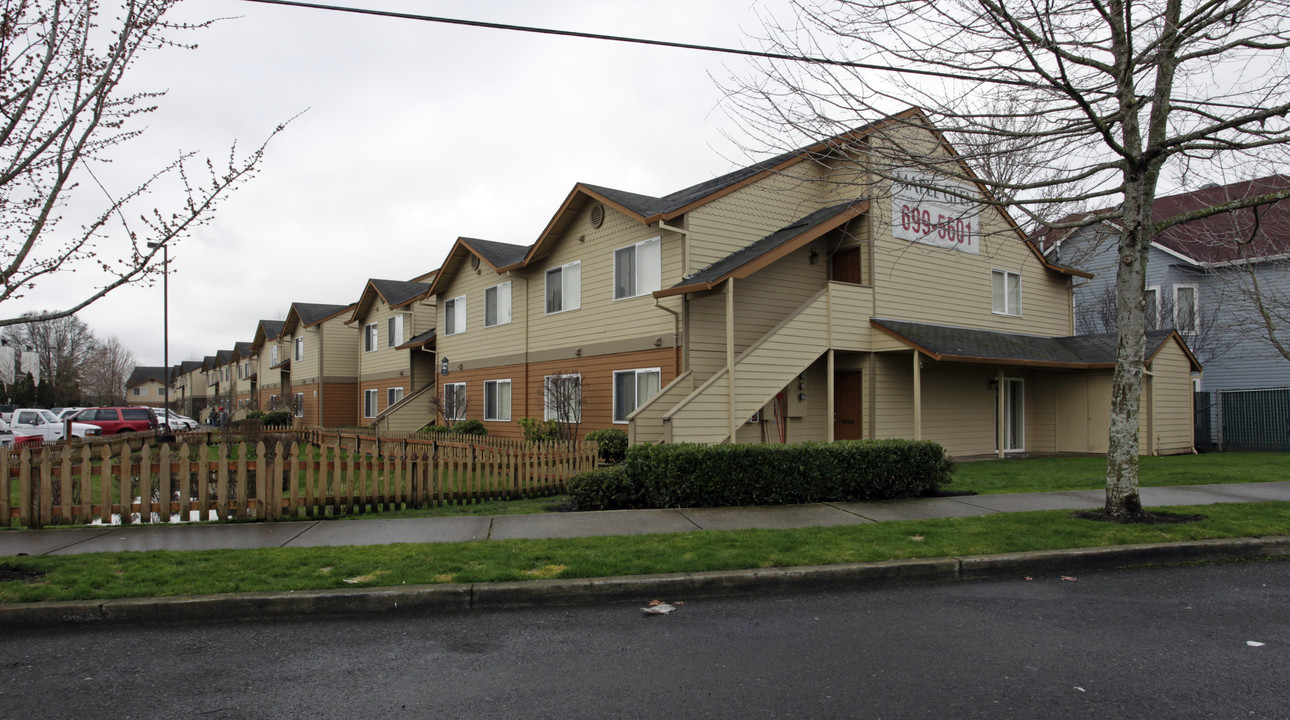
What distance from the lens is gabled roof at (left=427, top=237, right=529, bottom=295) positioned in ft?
78.1

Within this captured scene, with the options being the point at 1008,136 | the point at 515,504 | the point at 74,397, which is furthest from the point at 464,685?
the point at 74,397

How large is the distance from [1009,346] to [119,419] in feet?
121

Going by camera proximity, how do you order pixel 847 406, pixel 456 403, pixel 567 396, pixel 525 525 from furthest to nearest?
1. pixel 456 403
2. pixel 567 396
3. pixel 847 406
4. pixel 525 525

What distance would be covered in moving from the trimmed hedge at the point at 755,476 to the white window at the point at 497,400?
11894 millimetres

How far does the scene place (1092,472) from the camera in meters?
15.8

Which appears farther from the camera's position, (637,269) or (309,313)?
(309,313)

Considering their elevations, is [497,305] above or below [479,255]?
below

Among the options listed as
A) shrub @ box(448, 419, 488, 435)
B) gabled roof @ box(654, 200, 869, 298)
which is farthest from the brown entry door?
shrub @ box(448, 419, 488, 435)

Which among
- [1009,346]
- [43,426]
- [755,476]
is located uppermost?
[1009,346]

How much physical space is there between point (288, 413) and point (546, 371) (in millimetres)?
23668

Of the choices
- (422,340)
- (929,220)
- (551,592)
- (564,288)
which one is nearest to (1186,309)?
(929,220)

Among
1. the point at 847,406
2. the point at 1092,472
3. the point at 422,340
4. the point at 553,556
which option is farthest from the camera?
the point at 422,340

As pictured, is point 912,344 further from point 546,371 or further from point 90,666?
point 90,666

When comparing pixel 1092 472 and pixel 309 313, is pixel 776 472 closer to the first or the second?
pixel 1092 472
